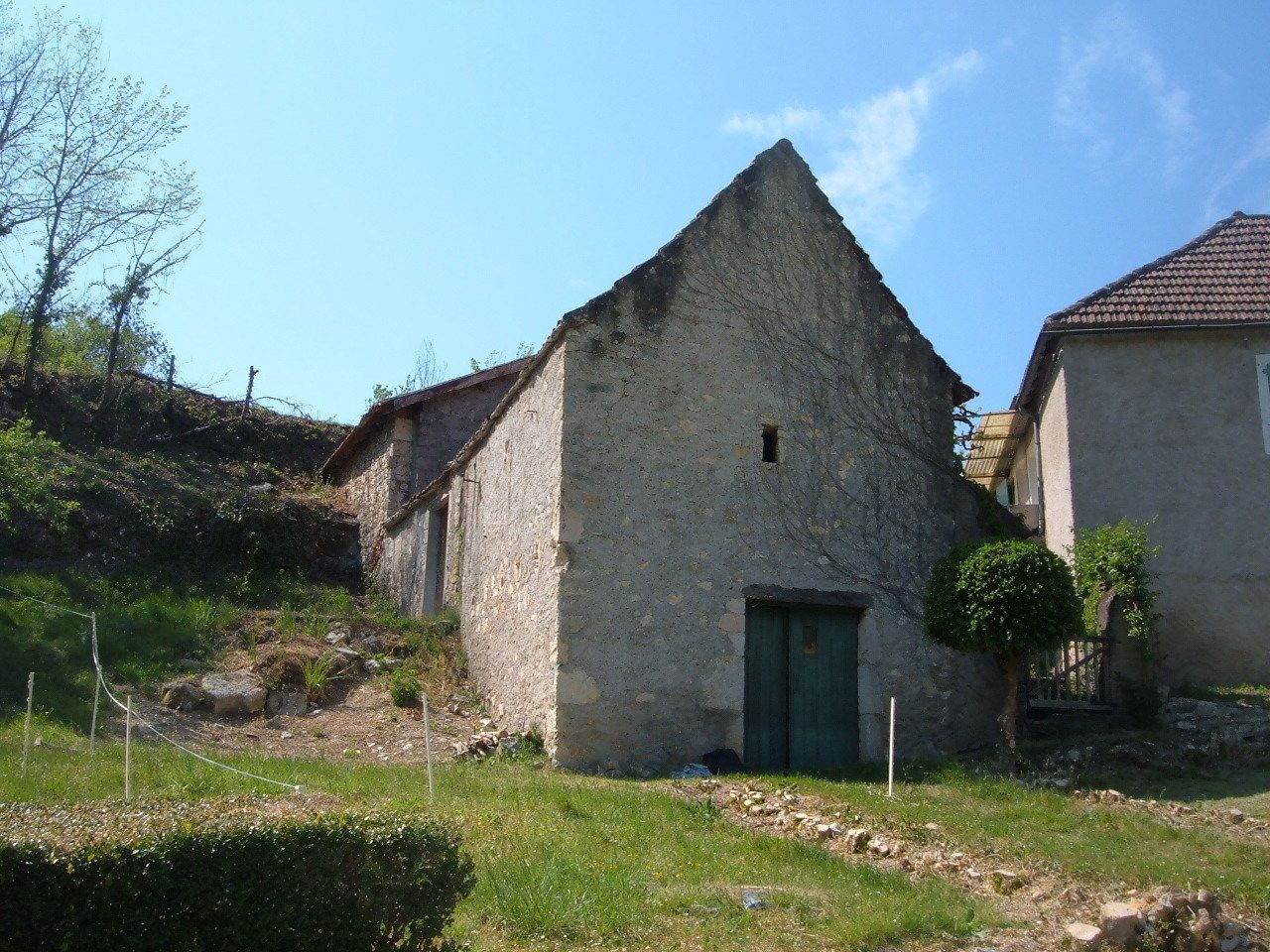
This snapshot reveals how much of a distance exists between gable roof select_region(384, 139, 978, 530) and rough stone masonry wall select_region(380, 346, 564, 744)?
0.45ft

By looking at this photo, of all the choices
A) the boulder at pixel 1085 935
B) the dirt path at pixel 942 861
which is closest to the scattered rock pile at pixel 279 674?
the dirt path at pixel 942 861

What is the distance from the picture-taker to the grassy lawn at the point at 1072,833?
7.88 metres

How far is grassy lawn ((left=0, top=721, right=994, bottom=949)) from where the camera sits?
6.77 m

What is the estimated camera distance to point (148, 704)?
1373 centimetres

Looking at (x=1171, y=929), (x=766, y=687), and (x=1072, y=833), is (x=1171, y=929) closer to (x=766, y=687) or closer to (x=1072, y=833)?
(x=1072, y=833)

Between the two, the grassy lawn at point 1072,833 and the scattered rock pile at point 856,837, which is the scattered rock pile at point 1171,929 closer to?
the grassy lawn at point 1072,833

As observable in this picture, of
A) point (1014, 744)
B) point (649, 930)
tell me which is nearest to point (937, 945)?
point (649, 930)

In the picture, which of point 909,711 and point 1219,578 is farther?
point 1219,578

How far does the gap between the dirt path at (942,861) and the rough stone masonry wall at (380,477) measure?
37.4 ft

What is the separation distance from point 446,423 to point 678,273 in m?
9.06

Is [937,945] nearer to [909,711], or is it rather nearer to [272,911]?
[272,911]

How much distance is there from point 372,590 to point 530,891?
570 inches

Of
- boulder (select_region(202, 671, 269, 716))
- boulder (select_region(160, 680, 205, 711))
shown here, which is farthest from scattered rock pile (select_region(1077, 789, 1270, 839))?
boulder (select_region(160, 680, 205, 711))

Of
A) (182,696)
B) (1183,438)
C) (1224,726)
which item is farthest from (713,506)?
(1183,438)
